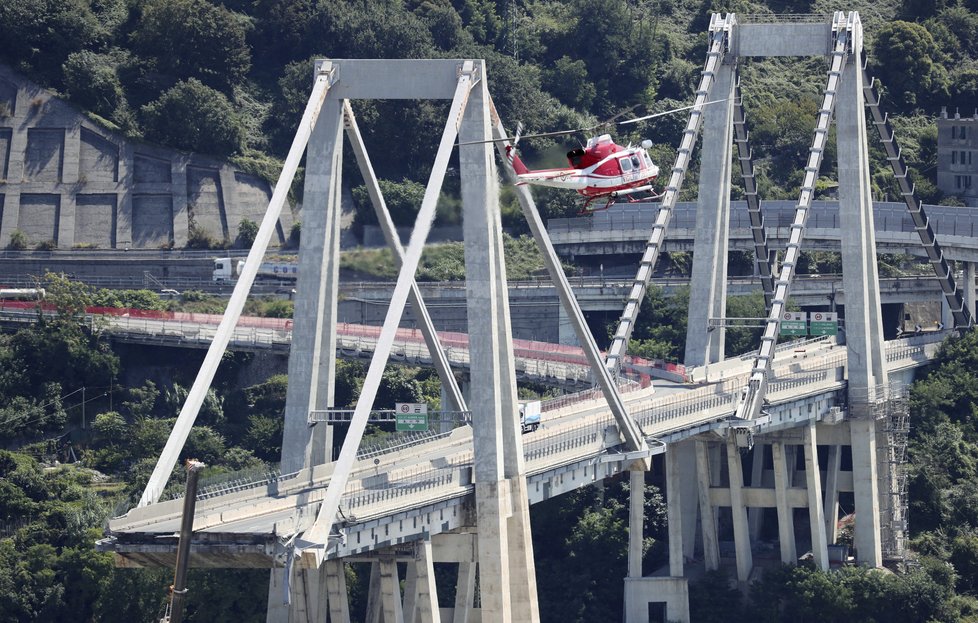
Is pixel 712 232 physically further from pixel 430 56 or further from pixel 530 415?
pixel 430 56

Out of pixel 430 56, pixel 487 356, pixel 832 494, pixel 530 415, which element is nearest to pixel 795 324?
pixel 832 494

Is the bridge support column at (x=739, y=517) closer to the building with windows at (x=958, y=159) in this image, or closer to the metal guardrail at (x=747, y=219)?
the metal guardrail at (x=747, y=219)

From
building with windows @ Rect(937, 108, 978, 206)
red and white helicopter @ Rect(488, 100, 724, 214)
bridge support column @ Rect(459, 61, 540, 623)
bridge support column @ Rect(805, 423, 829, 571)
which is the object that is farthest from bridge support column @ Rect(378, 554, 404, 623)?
building with windows @ Rect(937, 108, 978, 206)

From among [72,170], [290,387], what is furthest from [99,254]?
[290,387]

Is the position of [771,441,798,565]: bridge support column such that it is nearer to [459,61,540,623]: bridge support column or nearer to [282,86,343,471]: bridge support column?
[459,61,540,623]: bridge support column

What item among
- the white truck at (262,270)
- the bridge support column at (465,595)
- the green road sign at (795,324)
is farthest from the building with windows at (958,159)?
the bridge support column at (465,595)
